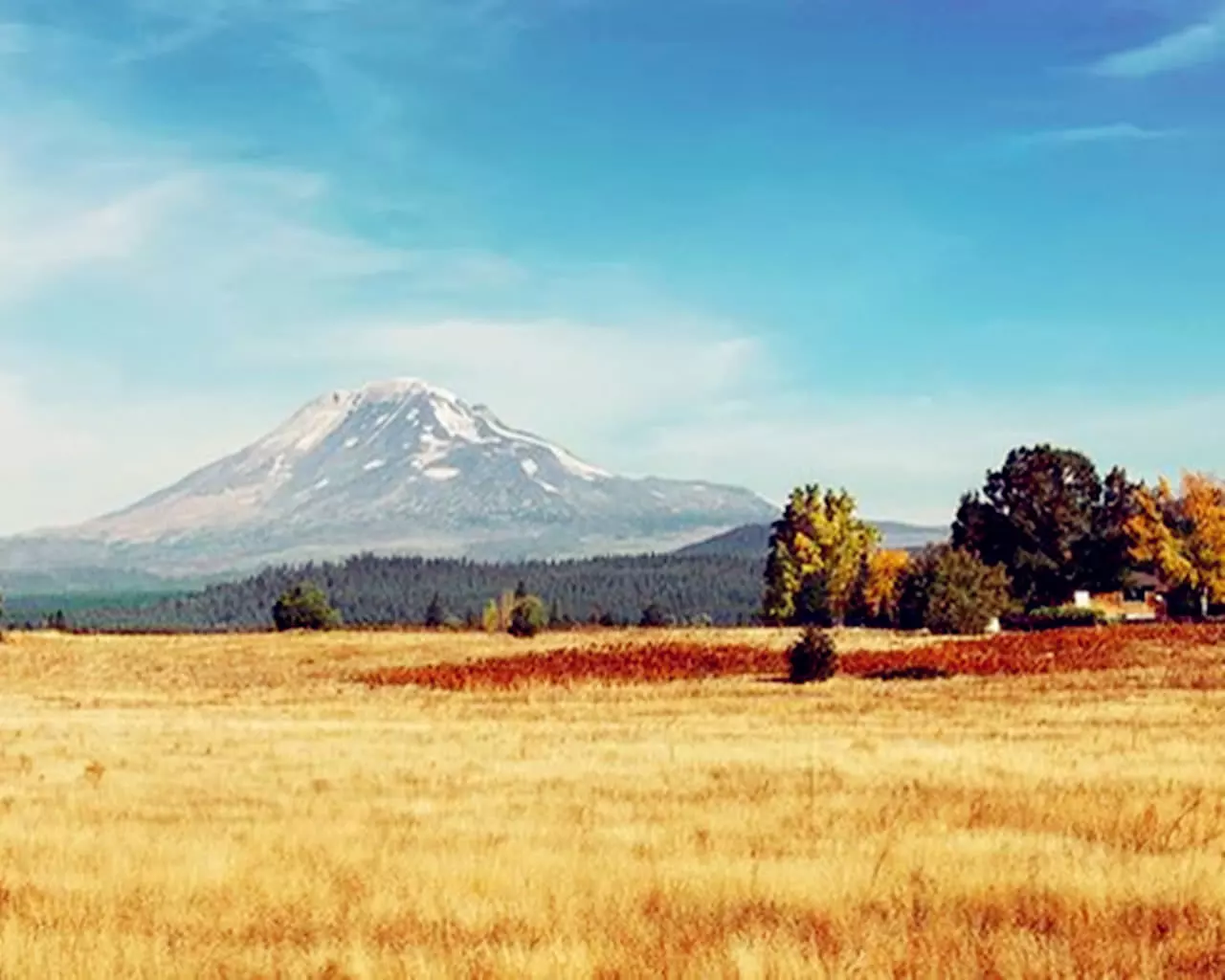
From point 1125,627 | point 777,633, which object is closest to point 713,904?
point 1125,627

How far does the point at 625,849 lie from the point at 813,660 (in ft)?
115

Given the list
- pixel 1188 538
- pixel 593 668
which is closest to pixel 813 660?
pixel 593 668

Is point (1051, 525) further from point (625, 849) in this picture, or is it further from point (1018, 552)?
point (625, 849)

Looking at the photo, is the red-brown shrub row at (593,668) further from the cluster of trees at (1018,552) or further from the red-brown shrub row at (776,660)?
the cluster of trees at (1018,552)

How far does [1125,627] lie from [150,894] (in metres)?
58.8

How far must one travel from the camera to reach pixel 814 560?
379ft

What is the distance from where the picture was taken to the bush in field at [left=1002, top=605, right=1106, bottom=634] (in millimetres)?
83688

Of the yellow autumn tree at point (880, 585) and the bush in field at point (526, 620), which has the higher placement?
the yellow autumn tree at point (880, 585)

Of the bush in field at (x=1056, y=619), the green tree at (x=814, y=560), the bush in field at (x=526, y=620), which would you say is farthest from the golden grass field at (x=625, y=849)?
the green tree at (x=814, y=560)

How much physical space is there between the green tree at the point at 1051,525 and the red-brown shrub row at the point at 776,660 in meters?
39.7

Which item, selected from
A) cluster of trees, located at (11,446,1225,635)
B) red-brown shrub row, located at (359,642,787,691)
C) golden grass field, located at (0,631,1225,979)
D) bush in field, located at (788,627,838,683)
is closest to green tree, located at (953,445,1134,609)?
cluster of trees, located at (11,446,1225,635)

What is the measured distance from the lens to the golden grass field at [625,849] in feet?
32.2

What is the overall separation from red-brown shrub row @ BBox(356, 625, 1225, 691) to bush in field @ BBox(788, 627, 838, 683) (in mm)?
2837

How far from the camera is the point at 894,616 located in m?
106
